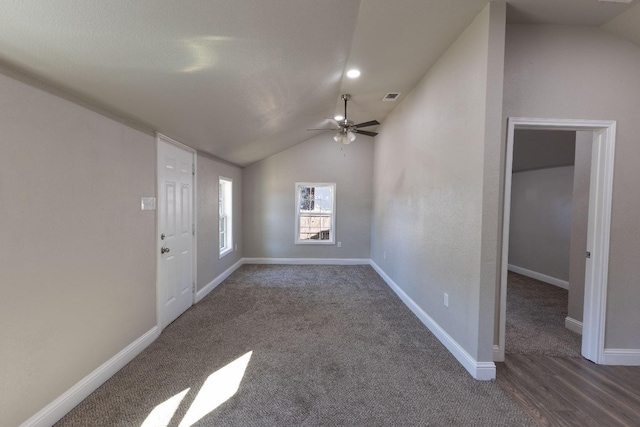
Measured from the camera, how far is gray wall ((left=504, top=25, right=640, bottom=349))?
91.8 inches

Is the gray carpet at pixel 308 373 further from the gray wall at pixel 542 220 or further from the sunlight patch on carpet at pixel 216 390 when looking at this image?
the gray wall at pixel 542 220

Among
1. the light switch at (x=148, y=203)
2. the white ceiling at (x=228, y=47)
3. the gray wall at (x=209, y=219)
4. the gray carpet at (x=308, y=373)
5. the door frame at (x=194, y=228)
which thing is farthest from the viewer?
the gray wall at (x=209, y=219)

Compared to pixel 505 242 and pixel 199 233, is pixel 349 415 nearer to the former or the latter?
pixel 505 242

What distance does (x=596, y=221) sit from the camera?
240 cm

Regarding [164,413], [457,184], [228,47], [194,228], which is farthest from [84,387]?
[457,184]

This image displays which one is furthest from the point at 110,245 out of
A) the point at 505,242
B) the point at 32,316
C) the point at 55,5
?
the point at 505,242

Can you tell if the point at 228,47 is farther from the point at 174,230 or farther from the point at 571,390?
the point at 571,390

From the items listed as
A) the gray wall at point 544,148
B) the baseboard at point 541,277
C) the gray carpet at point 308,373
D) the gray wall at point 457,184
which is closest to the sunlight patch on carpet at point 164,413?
the gray carpet at point 308,373

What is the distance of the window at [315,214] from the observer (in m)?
6.26

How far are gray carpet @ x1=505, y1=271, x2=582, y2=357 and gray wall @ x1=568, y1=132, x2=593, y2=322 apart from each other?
29 cm

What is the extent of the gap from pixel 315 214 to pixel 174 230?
346 centimetres

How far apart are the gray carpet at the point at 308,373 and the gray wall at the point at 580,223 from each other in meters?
1.68

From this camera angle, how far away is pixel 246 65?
2240 millimetres

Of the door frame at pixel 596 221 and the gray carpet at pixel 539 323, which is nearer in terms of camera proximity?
the door frame at pixel 596 221
